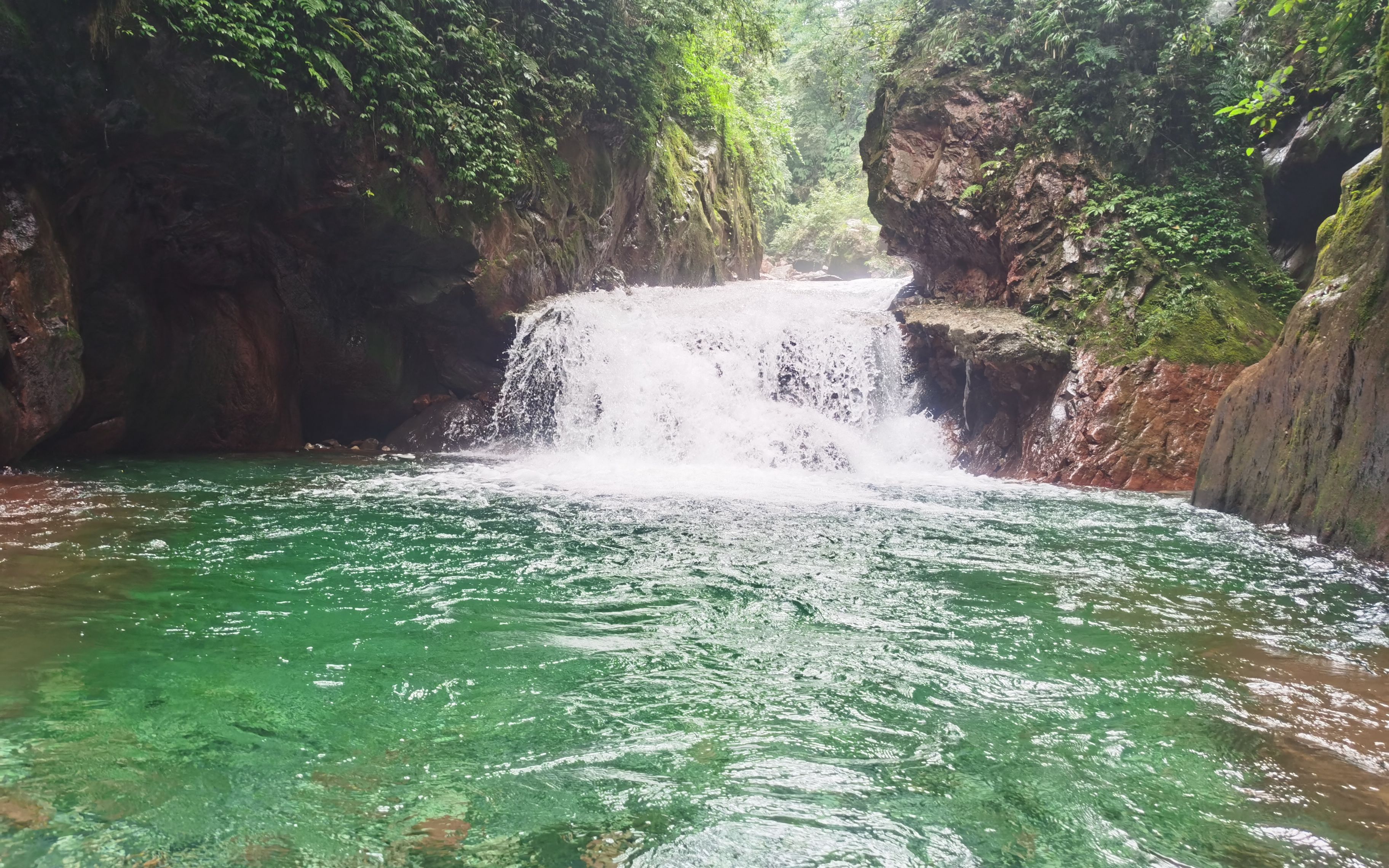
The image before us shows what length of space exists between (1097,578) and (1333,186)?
8562mm

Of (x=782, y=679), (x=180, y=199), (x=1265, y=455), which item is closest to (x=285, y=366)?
(x=180, y=199)

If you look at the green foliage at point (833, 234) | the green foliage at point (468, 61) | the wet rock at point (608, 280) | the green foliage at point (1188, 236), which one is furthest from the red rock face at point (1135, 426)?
the green foliage at point (833, 234)

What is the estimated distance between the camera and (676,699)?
119 inches

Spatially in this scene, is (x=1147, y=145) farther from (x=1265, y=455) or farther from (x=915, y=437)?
(x=1265, y=455)

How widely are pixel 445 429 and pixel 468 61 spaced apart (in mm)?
5608

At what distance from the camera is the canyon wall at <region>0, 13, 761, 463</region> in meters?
7.72

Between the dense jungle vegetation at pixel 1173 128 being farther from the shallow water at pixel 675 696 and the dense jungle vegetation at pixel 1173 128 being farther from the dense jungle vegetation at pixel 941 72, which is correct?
the shallow water at pixel 675 696

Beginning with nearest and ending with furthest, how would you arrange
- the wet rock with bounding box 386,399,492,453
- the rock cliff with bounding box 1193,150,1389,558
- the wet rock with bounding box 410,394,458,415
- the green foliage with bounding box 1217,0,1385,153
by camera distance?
the rock cliff with bounding box 1193,150,1389,558
the green foliage with bounding box 1217,0,1385,153
the wet rock with bounding box 386,399,492,453
the wet rock with bounding box 410,394,458,415

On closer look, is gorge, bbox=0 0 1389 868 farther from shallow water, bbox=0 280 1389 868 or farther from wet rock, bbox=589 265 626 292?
wet rock, bbox=589 265 626 292

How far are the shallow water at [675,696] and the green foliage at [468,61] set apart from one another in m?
5.22

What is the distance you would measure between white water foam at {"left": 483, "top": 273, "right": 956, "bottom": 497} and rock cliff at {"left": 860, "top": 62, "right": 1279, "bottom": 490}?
813 millimetres

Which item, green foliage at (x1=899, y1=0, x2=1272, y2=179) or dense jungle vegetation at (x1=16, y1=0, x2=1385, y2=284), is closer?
dense jungle vegetation at (x1=16, y1=0, x2=1385, y2=284)

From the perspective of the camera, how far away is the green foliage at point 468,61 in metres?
8.46

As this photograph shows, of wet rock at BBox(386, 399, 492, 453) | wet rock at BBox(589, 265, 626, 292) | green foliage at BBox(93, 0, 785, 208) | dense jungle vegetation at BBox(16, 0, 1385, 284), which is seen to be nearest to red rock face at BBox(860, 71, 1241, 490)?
dense jungle vegetation at BBox(16, 0, 1385, 284)
